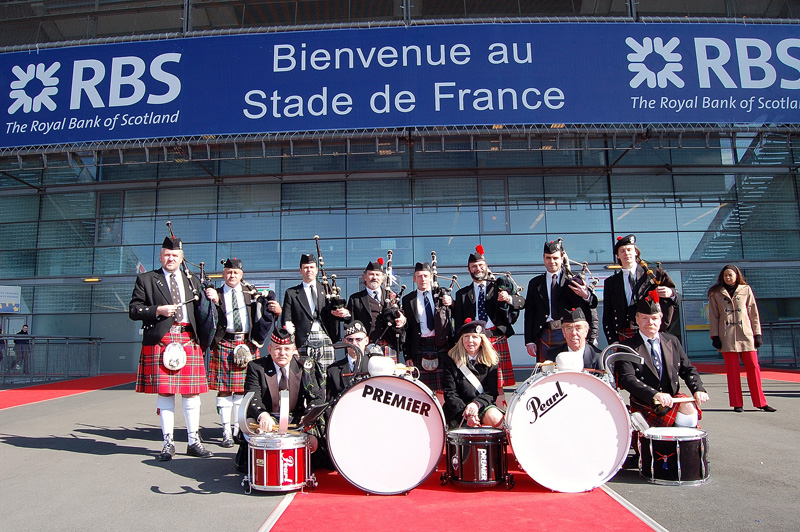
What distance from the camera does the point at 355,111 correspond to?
9391 millimetres

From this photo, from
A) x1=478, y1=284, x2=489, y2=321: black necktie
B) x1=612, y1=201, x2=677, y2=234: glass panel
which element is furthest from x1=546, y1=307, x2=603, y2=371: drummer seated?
x1=612, y1=201, x2=677, y2=234: glass panel

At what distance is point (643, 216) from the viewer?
11.6 metres

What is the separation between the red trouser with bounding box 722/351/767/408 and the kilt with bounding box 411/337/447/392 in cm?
328

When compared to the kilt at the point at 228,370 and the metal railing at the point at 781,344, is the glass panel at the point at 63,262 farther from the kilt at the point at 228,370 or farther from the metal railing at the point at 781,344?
the metal railing at the point at 781,344

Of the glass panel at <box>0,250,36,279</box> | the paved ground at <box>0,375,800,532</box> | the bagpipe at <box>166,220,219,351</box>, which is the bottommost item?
the paved ground at <box>0,375,800,532</box>

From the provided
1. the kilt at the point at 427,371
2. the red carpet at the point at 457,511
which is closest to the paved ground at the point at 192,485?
the red carpet at the point at 457,511

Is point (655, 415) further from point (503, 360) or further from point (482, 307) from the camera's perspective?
point (482, 307)

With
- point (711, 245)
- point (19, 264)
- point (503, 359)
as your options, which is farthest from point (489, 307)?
point (19, 264)

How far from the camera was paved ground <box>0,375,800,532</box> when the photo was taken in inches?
108

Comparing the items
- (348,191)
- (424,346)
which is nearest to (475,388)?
(424,346)

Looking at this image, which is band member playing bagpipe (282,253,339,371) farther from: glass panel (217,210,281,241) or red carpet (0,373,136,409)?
glass panel (217,210,281,241)

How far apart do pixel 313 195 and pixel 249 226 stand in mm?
1529

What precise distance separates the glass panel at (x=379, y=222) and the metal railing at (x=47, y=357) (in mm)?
5917

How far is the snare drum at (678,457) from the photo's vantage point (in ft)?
10.6
